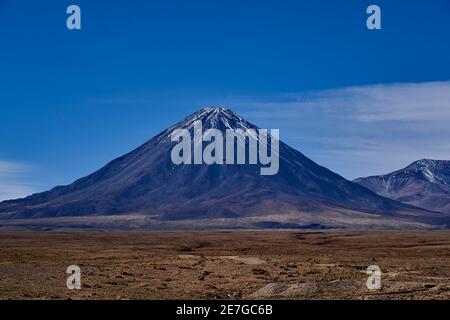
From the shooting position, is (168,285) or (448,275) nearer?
(168,285)

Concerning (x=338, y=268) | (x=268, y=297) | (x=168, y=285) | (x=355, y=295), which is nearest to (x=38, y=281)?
(x=168, y=285)

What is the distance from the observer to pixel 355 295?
3431cm
